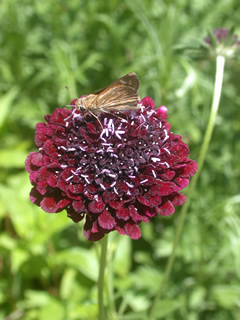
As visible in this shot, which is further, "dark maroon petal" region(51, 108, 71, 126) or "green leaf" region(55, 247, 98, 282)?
"green leaf" region(55, 247, 98, 282)

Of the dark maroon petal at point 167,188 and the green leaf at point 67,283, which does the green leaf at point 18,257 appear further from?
the dark maroon petal at point 167,188

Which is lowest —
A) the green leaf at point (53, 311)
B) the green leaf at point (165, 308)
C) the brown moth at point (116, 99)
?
the green leaf at point (165, 308)

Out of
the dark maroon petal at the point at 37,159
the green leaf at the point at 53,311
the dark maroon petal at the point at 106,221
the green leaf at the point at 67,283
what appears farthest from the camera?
the green leaf at the point at 67,283

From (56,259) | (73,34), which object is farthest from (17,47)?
(56,259)

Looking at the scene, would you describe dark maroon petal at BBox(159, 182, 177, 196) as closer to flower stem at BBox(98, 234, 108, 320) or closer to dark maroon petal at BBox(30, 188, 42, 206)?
flower stem at BBox(98, 234, 108, 320)

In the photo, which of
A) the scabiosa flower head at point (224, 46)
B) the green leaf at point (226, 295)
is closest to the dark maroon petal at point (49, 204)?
the scabiosa flower head at point (224, 46)

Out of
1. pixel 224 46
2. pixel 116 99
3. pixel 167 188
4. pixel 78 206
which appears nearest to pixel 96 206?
pixel 78 206

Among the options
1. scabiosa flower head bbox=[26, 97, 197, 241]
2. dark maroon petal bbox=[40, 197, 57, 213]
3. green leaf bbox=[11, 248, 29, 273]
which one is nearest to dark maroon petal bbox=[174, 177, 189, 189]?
scabiosa flower head bbox=[26, 97, 197, 241]
